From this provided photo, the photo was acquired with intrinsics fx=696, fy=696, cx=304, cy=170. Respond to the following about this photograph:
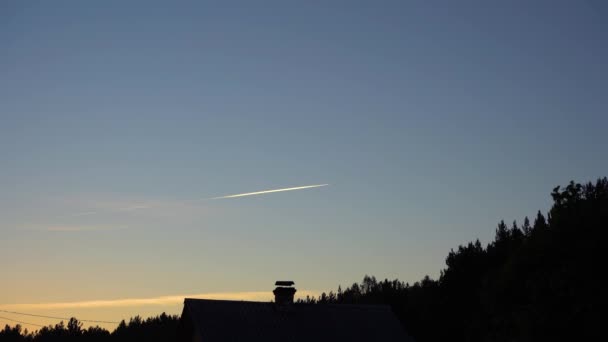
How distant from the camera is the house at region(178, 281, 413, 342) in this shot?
47156mm

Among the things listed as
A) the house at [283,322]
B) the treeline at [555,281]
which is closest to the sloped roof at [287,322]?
the house at [283,322]

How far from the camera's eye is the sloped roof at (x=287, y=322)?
4709cm

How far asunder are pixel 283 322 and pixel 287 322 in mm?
309

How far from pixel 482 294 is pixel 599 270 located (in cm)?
1259

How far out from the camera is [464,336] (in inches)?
2881

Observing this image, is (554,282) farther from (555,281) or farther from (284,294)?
(284,294)

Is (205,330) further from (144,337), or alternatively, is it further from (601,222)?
(144,337)

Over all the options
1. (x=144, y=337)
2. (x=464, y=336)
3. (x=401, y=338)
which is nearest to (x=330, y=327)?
(x=401, y=338)

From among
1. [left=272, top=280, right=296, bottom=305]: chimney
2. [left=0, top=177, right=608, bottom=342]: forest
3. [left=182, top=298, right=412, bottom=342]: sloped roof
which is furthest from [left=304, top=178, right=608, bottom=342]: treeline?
[left=272, top=280, right=296, bottom=305]: chimney

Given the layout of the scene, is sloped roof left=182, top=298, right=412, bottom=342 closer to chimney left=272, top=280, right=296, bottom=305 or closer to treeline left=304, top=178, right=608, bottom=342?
chimney left=272, top=280, right=296, bottom=305

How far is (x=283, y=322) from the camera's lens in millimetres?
49469

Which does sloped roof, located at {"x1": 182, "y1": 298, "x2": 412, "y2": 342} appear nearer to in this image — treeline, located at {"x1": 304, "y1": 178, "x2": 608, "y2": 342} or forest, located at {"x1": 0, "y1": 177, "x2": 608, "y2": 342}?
forest, located at {"x1": 0, "y1": 177, "x2": 608, "y2": 342}

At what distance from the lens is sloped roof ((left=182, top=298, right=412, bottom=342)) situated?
47.1m

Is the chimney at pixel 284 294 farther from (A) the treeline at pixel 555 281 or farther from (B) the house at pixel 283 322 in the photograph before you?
(A) the treeline at pixel 555 281
